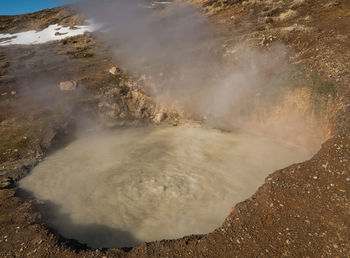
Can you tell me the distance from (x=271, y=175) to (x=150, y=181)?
4.19 meters

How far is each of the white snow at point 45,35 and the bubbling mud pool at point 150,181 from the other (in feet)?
78.0

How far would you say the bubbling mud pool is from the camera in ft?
22.0

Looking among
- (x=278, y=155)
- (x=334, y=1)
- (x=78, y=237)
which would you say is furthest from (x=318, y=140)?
(x=334, y=1)

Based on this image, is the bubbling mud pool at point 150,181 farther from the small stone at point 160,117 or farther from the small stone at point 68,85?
the small stone at point 68,85

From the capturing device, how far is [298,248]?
4371mm

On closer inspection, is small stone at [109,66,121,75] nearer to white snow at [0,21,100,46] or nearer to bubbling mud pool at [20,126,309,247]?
bubbling mud pool at [20,126,309,247]

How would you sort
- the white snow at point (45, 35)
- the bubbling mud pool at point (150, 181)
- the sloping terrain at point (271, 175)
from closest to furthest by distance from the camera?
the sloping terrain at point (271, 175) < the bubbling mud pool at point (150, 181) < the white snow at point (45, 35)

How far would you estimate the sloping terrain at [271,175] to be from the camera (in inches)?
185

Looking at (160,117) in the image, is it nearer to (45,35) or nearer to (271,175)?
(271,175)

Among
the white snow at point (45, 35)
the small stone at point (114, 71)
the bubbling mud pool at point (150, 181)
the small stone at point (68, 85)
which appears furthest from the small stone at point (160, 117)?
the white snow at point (45, 35)

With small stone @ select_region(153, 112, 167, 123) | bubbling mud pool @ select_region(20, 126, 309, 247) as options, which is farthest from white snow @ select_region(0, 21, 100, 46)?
bubbling mud pool @ select_region(20, 126, 309, 247)

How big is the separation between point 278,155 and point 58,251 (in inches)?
316

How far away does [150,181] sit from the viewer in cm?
849

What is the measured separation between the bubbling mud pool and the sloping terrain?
1013 millimetres
